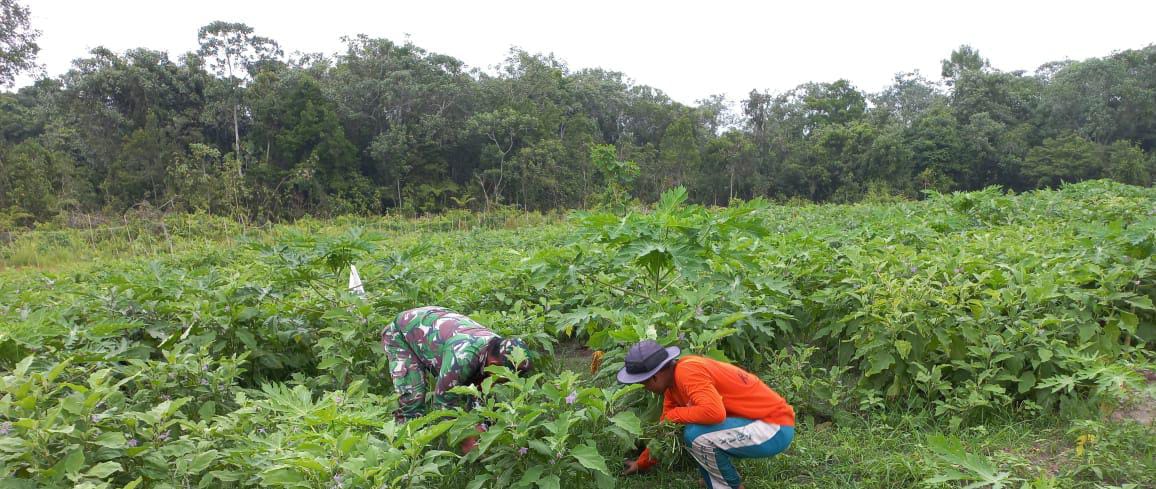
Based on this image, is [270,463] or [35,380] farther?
[35,380]

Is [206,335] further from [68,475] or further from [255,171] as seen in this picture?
[255,171]

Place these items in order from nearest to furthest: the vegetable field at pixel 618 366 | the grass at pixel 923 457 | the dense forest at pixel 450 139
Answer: the vegetable field at pixel 618 366 < the grass at pixel 923 457 < the dense forest at pixel 450 139

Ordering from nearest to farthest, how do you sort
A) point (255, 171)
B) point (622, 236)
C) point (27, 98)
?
point (622, 236) < point (255, 171) < point (27, 98)

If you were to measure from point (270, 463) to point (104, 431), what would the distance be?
0.81 m

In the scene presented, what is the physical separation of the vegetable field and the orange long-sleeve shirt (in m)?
0.28

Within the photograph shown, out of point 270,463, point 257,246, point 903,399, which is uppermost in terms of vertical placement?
point 257,246

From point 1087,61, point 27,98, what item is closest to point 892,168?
point 1087,61

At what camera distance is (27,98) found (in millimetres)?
33938

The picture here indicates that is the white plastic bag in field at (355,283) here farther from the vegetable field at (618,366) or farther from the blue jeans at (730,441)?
the blue jeans at (730,441)

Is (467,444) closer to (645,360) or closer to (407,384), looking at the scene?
(407,384)

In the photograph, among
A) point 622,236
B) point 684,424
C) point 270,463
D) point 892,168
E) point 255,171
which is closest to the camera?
point 270,463

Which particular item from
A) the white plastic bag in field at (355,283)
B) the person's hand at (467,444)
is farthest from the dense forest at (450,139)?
the person's hand at (467,444)

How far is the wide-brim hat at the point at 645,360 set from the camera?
2748mm

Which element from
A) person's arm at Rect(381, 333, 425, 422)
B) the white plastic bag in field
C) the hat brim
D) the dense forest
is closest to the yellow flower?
the hat brim
